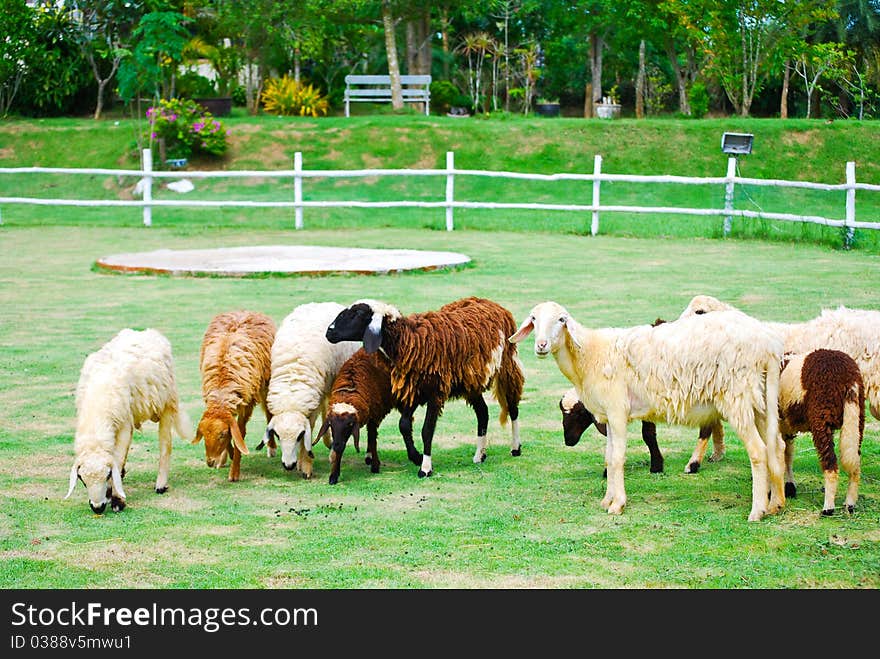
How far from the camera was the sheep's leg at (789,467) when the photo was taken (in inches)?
288

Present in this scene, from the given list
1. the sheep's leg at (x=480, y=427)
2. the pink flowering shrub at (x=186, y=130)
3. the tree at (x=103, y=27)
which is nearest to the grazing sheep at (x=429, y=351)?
the sheep's leg at (x=480, y=427)

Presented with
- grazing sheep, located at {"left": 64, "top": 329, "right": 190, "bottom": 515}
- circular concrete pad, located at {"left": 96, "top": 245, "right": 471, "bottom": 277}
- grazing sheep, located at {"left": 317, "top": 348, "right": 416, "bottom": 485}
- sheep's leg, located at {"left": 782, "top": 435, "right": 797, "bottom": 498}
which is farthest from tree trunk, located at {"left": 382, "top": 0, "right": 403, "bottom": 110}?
sheep's leg, located at {"left": 782, "top": 435, "right": 797, "bottom": 498}

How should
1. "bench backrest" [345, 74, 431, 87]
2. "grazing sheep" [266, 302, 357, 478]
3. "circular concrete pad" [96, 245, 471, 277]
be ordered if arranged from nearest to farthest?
"grazing sheep" [266, 302, 357, 478]
"circular concrete pad" [96, 245, 471, 277]
"bench backrest" [345, 74, 431, 87]

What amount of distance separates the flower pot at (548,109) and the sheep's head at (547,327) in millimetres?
33347

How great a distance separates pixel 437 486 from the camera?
779 centimetres

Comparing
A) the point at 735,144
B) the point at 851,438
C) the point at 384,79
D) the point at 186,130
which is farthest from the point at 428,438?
the point at 384,79

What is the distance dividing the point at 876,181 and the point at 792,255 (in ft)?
44.4

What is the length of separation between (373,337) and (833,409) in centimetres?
297

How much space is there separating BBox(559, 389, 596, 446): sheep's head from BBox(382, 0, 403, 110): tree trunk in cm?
2949

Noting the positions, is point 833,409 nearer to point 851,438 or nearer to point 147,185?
point 851,438

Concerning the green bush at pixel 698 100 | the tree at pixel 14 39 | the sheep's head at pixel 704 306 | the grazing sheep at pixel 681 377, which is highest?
the tree at pixel 14 39

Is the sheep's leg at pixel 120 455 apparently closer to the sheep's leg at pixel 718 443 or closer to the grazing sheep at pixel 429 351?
the grazing sheep at pixel 429 351

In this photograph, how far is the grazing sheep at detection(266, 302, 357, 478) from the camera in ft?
26.1

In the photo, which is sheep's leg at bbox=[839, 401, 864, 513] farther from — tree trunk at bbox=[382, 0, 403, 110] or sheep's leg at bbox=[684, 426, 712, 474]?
tree trunk at bbox=[382, 0, 403, 110]
